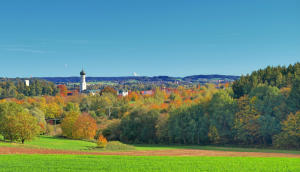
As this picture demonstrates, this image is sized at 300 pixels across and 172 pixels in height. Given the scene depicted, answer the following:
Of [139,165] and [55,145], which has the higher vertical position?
[139,165]

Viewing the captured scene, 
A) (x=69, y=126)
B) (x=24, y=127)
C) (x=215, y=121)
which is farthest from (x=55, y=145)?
(x=215, y=121)

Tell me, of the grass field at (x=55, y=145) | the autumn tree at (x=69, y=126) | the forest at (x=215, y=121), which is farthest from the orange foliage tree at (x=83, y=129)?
the grass field at (x=55, y=145)

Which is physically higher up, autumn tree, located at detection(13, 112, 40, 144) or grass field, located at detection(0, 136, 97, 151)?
autumn tree, located at detection(13, 112, 40, 144)

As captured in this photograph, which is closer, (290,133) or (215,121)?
(290,133)

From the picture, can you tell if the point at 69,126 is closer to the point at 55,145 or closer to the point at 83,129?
the point at 83,129

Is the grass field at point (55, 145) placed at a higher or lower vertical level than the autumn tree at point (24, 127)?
lower

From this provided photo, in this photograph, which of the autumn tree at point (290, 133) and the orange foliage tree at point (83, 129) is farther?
the orange foliage tree at point (83, 129)

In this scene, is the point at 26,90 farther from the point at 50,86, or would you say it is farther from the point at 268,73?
the point at 268,73

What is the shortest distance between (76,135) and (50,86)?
125 meters

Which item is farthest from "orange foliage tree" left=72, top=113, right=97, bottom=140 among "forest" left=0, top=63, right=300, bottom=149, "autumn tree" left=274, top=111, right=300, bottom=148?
"autumn tree" left=274, top=111, right=300, bottom=148

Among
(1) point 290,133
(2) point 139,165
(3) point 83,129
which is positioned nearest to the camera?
(2) point 139,165

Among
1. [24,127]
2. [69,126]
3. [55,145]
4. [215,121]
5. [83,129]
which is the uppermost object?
[24,127]

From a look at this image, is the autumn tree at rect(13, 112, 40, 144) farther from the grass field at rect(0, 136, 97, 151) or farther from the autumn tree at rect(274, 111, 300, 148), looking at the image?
the autumn tree at rect(274, 111, 300, 148)

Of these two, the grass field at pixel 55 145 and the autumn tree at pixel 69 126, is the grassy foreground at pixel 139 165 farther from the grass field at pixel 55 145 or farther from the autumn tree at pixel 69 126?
the autumn tree at pixel 69 126
